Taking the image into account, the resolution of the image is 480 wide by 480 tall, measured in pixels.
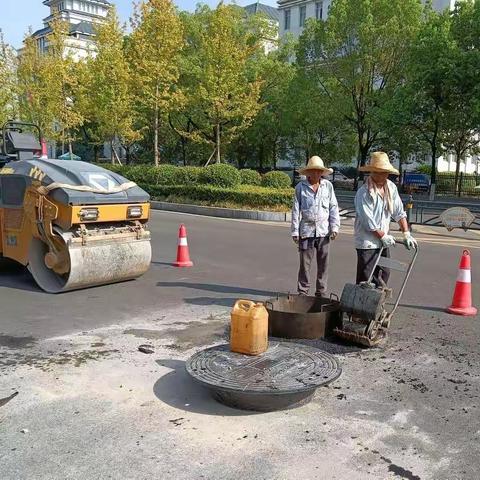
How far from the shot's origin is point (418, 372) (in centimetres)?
441

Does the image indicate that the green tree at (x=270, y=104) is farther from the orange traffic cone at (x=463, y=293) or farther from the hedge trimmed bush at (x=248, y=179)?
the orange traffic cone at (x=463, y=293)

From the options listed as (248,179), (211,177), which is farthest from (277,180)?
(211,177)

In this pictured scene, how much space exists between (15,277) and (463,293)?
230 inches

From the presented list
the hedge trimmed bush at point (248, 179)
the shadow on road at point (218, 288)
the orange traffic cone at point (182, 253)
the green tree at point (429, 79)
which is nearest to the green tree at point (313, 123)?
the green tree at point (429, 79)

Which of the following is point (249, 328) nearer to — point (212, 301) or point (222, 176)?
point (212, 301)

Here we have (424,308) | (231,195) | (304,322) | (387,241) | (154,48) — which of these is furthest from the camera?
(154,48)

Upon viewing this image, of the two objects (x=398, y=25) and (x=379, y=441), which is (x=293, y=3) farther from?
(x=379, y=441)

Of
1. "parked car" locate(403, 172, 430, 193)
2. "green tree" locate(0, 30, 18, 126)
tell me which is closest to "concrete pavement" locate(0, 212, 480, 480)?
"green tree" locate(0, 30, 18, 126)

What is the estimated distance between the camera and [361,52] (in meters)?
27.6

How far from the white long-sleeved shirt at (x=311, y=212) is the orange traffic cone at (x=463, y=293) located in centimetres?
148

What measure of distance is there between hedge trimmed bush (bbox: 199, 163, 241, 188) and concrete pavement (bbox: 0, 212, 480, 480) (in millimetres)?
12533

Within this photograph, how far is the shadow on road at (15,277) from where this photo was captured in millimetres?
7230

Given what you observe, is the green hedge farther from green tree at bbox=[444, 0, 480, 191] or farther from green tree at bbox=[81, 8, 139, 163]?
green tree at bbox=[444, 0, 480, 191]

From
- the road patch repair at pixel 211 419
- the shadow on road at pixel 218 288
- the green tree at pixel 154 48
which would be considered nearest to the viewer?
the road patch repair at pixel 211 419
